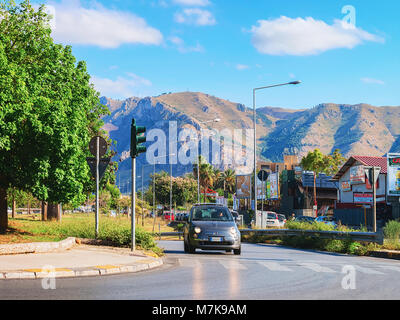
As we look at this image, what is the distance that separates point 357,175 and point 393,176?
1022 cm

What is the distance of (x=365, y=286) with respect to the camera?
11.2 metres

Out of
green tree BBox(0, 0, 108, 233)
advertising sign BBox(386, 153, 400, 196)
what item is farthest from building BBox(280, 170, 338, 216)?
green tree BBox(0, 0, 108, 233)

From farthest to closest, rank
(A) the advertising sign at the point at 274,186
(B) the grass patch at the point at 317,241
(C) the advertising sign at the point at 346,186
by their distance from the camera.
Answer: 1. (A) the advertising sign at the point at 274,186
2. (C) the advertising sign at the point at 346,186
3. (B) the grass patch at the point at 317,241

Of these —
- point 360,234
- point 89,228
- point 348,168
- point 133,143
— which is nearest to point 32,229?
point 89,228

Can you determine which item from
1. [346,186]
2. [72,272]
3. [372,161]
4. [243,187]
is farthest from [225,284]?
[243,187]

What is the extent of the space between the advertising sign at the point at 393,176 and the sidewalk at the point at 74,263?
145 feet

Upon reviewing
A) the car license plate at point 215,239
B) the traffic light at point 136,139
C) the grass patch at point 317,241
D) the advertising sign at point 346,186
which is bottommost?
the grass patch at point 317,241

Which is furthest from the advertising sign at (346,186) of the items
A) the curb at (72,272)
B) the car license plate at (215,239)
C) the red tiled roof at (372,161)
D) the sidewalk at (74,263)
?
the curb at (72,272)

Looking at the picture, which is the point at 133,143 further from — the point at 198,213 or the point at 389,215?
the point at 389,215

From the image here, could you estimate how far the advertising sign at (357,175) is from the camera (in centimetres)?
6686

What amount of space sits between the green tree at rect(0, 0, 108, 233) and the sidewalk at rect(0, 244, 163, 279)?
5777mm

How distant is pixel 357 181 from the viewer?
68.1 m

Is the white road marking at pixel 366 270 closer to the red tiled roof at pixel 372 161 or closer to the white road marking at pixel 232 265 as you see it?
the white road marking at pixel 232 265
